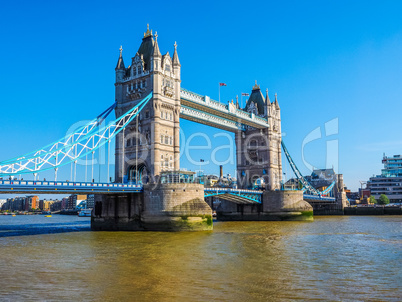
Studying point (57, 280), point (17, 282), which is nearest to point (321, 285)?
point (57, 280)

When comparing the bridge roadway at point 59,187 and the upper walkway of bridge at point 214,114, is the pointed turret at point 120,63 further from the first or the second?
the bridge roadway at point 59,187

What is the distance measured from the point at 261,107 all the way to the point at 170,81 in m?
31.1

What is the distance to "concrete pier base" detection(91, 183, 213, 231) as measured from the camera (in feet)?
136

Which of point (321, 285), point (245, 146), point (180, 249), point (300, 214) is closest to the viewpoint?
point (321, 285)

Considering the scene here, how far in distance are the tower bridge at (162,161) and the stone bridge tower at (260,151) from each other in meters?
0.19

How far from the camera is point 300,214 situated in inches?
2549

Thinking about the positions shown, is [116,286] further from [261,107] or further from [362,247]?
[261,107]

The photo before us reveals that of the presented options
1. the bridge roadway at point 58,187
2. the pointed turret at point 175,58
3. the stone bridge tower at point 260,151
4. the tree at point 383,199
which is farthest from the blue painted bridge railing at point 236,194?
the tree at point 383,199

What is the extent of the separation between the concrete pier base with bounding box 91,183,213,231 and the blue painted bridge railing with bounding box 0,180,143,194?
2204 millimetres

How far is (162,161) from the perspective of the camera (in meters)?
50.4

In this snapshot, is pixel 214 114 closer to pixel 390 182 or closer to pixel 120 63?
pixel 120 63

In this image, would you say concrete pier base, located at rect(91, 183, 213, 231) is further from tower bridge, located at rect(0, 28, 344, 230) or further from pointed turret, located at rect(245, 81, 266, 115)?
pointed turret, located at rect(245, 81, 266, 115)

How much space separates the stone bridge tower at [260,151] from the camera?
251 ft

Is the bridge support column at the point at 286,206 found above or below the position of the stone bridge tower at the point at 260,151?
below
